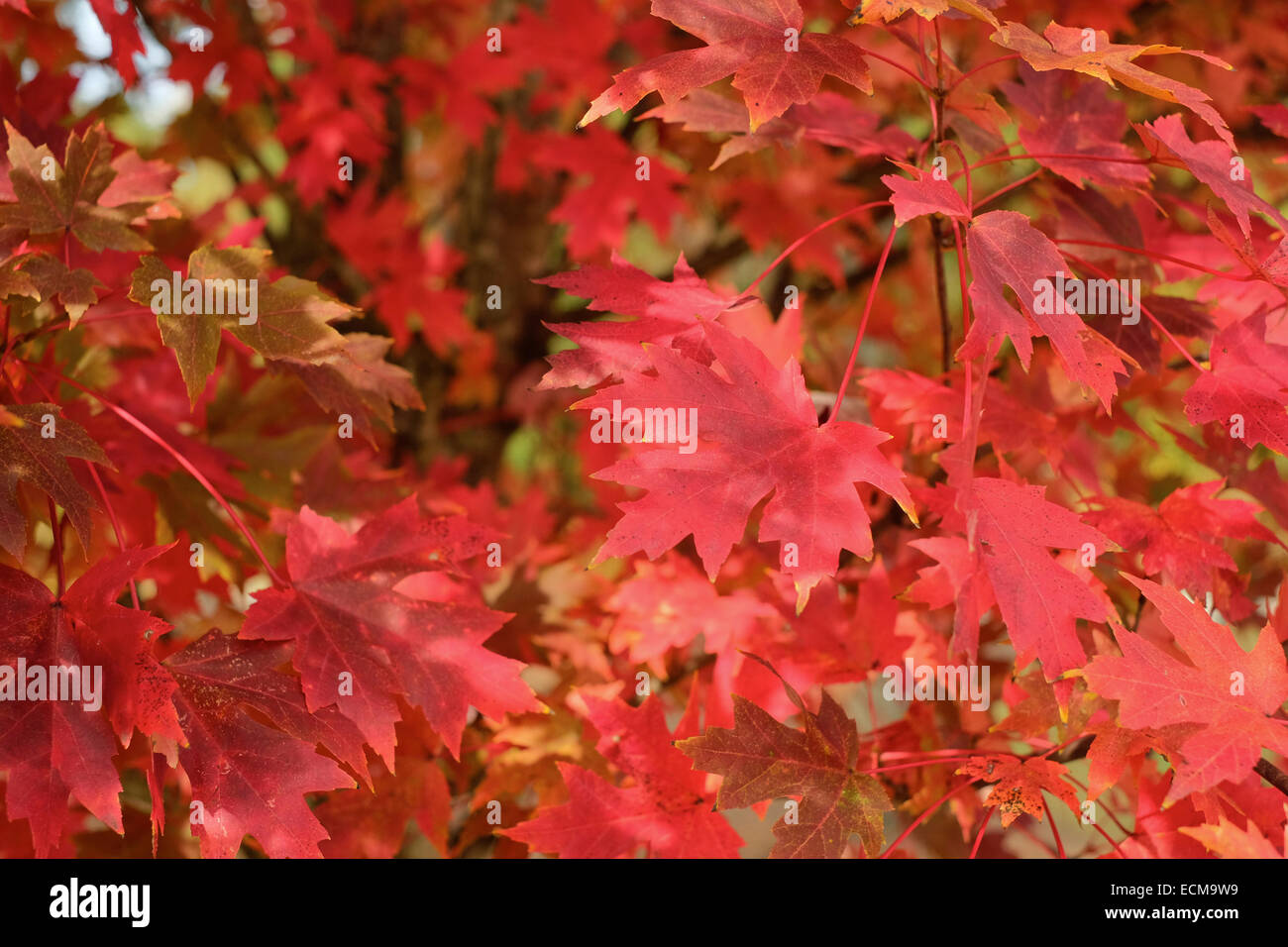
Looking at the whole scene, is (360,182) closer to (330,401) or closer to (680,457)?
(330,401)

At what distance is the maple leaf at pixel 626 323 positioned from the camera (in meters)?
1.09

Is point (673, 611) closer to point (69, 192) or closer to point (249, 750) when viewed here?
point (249, 750)

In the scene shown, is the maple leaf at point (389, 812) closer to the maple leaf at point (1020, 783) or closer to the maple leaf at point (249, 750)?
the maple leaf at point (249, 750)

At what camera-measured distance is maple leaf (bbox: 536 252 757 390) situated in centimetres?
109

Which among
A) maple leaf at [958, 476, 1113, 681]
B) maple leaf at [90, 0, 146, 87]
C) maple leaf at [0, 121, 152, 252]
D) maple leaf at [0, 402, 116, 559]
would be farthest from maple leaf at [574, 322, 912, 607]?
maple leaf at [90, 0, 146, 87]

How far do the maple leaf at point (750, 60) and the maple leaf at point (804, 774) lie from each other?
65cm

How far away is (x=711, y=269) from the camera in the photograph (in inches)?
108

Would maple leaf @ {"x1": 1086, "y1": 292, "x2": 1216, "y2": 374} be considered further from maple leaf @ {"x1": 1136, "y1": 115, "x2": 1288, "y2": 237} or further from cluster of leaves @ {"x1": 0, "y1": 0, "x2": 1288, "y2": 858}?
maple leaf @ {"x1": 1136, "y1": 115, "x2": 1288, "y2": 237}

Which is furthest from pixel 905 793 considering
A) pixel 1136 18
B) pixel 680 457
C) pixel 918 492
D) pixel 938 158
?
pixel 1136 18

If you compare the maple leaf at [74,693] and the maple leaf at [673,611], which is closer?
the maple leaf at [74,693]

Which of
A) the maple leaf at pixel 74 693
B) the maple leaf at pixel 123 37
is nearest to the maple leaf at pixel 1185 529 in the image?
the maple leaf at pixel 74 693

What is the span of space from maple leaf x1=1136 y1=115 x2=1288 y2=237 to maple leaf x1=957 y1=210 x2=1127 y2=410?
203mm

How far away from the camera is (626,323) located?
3.80ft

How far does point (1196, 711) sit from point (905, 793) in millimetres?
536
